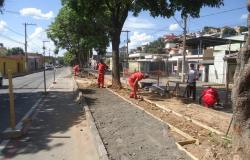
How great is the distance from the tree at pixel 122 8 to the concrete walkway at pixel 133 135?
6.00m

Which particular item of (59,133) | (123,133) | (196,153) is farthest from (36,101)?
(196,153)

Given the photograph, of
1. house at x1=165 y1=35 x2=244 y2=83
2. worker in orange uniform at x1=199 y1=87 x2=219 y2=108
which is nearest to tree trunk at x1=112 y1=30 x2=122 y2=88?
worker in orange uniform at x1=199 y1=87 x2=219 y2=108

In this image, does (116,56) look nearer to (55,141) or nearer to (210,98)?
(210,98)

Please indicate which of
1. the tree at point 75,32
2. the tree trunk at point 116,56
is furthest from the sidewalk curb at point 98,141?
the tree at point 75,32

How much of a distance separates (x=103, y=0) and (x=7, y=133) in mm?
11407

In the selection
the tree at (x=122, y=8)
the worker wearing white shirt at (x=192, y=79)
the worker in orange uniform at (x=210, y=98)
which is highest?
the tree at (x=122, y=8)

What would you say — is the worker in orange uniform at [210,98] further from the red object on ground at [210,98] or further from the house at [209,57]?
the house at [209,57]

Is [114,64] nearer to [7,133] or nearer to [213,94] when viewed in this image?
[213,94]

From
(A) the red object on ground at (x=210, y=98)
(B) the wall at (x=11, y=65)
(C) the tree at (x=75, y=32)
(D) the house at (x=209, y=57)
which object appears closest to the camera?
(A) the red object on ground at (x=210, y=98)

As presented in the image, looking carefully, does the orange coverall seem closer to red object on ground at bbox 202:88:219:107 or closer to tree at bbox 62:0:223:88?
red object on ground at bbox 202:88:219:107

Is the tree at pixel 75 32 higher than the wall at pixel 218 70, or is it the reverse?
the tree at pixel 75 32

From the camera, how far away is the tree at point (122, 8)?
15.7 metres

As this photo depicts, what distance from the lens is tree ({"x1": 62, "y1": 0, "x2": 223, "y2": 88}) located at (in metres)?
15.7

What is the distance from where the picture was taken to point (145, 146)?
23.1 ft
